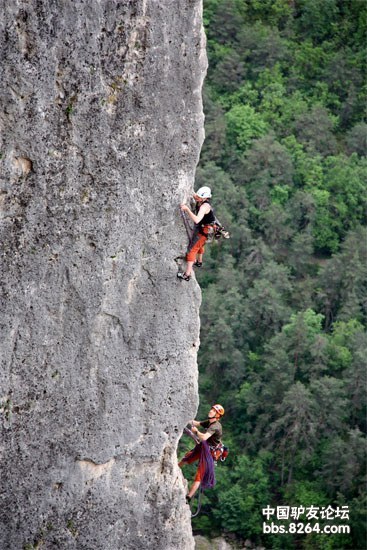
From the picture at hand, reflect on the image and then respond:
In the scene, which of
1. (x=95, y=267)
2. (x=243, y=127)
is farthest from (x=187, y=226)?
(x=243, y=127)

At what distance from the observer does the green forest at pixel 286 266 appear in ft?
137

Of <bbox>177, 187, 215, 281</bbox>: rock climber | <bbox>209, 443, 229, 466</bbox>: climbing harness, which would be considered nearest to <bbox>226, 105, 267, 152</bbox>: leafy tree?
<bbox>209, 443, 229, 466</bbox>: climbing harness

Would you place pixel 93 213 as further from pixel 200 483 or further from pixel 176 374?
pixel 200 483

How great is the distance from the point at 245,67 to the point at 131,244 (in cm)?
4547

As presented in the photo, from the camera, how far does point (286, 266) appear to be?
50.7 meters

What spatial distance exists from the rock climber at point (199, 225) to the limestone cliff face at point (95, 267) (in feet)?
0.42

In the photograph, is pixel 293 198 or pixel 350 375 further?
pixel 293 198

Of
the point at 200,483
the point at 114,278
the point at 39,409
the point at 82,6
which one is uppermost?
the point at 82,6

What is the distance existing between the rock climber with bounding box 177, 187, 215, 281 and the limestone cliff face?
127mm

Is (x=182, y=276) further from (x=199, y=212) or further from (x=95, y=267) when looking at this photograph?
(x=95, y=267)

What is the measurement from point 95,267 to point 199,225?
1229 mm

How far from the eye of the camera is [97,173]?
12609 mm

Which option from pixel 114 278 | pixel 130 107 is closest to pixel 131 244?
pixel 114 278

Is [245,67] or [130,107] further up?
[130,107]
